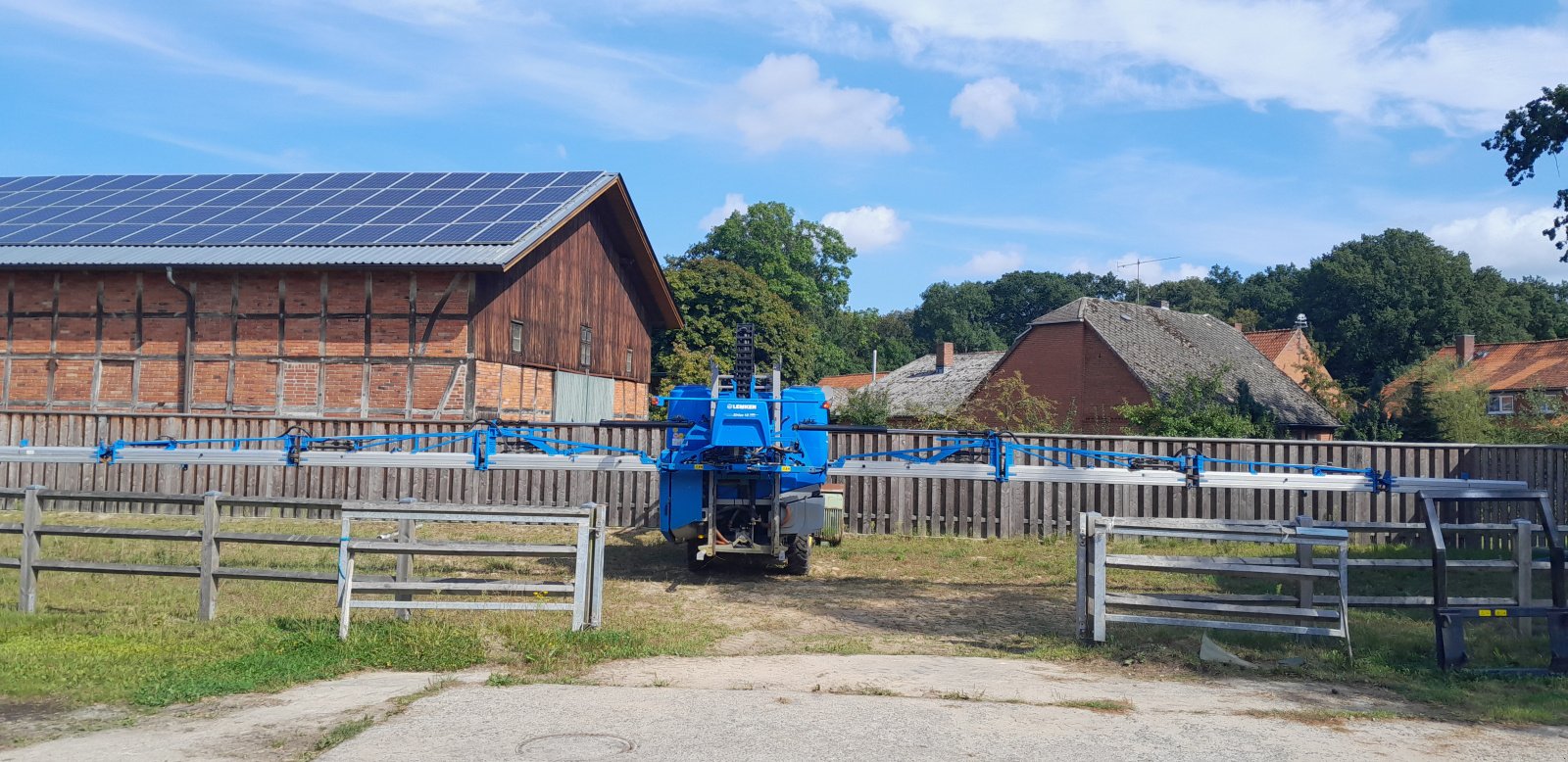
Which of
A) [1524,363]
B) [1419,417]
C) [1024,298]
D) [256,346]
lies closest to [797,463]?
[256,346]

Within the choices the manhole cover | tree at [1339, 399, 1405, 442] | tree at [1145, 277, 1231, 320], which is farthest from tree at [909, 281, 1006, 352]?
the manhole cover

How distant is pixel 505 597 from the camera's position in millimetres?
11812

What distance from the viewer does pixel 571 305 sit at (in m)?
26.9

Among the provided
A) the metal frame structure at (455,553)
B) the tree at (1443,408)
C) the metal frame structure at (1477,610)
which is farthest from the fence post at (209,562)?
the tree at (1443,408)

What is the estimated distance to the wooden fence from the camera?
58.3 feet

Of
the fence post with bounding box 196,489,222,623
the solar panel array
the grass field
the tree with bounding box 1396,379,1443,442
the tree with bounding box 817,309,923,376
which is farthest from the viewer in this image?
the tree with bounding box 817,309,923,376

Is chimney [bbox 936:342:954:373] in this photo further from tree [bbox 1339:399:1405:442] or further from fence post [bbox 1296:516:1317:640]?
fence post [bbox 1296:516:1317:640]

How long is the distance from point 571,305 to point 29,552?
1687 centimetres

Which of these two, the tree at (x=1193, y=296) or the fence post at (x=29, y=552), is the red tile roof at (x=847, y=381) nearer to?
the tree at (x=1193, y=296)

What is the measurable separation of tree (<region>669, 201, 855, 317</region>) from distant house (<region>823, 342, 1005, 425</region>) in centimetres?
746

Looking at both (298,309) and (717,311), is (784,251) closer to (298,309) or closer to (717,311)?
(717,311)

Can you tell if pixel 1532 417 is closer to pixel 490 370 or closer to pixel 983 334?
pixel 490 370

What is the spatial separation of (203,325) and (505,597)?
1454 centimetres

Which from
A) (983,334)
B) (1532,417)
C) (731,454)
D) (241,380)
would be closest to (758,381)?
(731,454)
